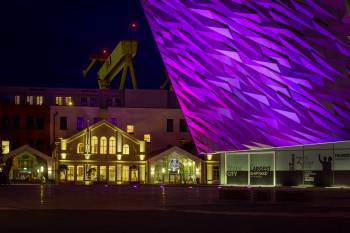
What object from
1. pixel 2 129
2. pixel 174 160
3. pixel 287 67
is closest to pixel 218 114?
pixel 287 67

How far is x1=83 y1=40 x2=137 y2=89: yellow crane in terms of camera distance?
95.3m

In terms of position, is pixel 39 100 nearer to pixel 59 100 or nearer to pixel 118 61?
pixel 59 100

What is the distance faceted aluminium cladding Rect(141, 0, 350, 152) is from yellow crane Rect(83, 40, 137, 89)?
4304 cm

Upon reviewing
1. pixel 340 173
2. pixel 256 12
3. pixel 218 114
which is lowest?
pixel 340 173

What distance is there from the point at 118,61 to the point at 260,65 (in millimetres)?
63717

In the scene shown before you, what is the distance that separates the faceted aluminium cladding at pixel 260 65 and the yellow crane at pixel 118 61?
43042mm

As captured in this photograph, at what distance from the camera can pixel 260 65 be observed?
39.3 m

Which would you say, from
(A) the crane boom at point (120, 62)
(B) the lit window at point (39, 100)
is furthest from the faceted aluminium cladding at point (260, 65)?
(A) the crane boom at point (120, 62)

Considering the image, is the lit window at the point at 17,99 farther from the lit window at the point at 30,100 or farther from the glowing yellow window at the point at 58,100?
the glowing yellow window at the point at 58,100

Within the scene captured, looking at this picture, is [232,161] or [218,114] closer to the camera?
[218,114]

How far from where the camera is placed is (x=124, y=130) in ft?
293

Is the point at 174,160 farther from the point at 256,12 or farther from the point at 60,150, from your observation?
the point at 256,12

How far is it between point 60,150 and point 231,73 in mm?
44249

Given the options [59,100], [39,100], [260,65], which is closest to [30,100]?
[39,100]
